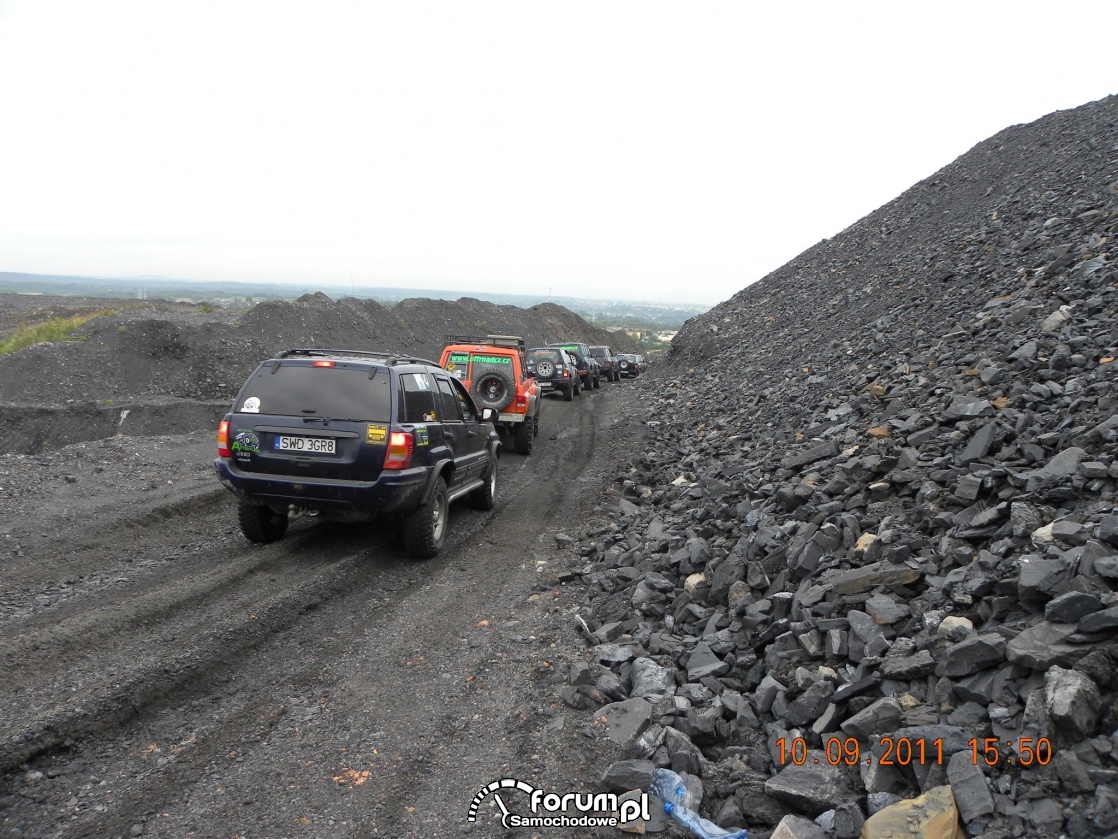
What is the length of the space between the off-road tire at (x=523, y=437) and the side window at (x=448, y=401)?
5.18m

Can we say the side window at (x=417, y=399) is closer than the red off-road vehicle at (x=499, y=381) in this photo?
Yes

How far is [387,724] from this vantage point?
4.00m

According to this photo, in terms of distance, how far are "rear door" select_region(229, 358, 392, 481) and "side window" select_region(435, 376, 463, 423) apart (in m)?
1.27

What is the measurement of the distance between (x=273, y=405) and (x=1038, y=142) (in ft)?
73.6

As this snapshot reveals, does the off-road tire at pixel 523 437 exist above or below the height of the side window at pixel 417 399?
below

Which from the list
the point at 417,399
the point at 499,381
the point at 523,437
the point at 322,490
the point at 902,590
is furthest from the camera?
the point at 523,437

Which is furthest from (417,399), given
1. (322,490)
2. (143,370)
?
(143,370)

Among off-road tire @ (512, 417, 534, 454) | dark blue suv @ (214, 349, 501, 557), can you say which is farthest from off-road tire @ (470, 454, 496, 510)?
off-road tire @ (512, 417, 534, 454)

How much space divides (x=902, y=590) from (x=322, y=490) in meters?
4.57
